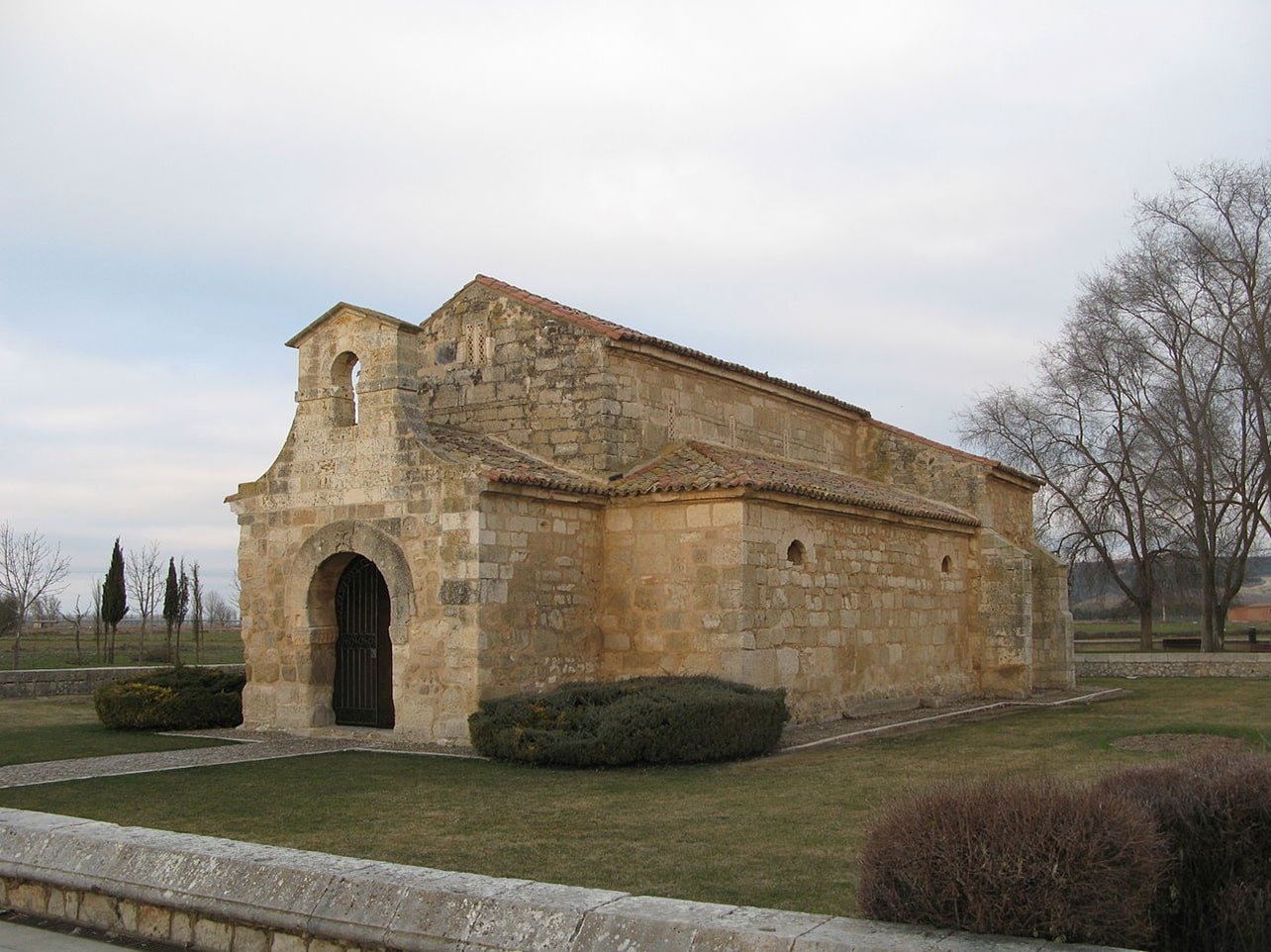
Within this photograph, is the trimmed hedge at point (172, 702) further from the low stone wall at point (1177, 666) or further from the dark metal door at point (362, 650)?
the low stone wall at point (1177, 666)

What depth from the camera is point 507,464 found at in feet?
51.4

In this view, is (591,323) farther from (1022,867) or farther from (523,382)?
(1022,867)

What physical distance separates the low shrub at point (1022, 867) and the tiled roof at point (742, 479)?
10.4 metres

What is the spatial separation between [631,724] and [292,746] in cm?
500

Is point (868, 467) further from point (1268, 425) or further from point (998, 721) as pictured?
point (1268, 425)

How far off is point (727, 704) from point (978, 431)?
90.7ft

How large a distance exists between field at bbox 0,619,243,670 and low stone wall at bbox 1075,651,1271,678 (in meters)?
22.5

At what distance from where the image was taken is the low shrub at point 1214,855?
5273 millimetres

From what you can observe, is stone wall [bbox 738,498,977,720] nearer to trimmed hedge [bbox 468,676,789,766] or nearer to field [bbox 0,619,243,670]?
trimmed hedge [bbox 468,676,789,766]

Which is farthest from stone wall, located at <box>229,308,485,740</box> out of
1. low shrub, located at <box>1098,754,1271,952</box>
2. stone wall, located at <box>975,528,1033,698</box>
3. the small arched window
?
stone wall, located at <box>975,528,1033,698</box>

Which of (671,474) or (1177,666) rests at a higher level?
(671,474)

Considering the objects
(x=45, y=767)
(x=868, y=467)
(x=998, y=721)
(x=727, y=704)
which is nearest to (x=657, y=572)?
(x=727, y=704)

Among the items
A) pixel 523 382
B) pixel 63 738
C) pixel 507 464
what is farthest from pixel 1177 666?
pixel 63 738

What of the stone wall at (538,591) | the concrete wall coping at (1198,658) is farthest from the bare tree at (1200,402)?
the stone wall at (538,591)
